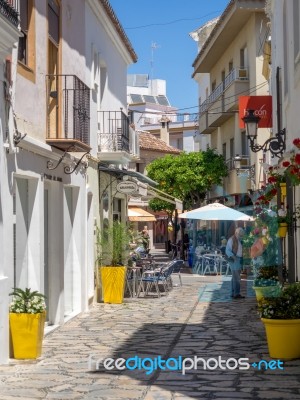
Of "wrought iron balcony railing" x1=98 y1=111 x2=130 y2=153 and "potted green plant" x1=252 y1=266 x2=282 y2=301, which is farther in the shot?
"wrought iron balcony railing" x1=98 y1=111 x2=130 y2=153

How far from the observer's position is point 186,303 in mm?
18141

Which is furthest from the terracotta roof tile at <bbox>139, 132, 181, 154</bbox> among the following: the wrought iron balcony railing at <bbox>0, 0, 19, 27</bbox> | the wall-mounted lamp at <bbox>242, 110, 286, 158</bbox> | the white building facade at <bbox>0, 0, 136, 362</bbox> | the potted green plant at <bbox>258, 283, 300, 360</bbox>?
the wrought iron balcony railing at <bbox>0, 0, 19, 27</bbox>

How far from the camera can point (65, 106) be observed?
1353cm

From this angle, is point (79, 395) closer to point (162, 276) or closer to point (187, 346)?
point (187, 346)

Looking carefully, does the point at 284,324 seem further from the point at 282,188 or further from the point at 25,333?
the point at 282,188

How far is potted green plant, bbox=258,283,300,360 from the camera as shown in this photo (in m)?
9.80

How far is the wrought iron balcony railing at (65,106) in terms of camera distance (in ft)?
43.7

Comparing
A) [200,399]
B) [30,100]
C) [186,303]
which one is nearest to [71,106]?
[30,100]

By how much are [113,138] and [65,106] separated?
5.60 m

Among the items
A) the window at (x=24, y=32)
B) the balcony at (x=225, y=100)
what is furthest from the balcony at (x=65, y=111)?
the balcony at (x=225, y=100)

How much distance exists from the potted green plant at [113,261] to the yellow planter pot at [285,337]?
805cm

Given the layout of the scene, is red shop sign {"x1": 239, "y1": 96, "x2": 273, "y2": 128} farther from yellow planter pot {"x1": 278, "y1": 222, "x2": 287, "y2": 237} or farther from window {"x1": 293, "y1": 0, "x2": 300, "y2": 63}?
yellow planter pot {"x1": 278, "y1": 222, "x2": 287, "y2": 237}

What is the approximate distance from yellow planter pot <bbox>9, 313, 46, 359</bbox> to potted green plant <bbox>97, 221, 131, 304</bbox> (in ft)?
24.3

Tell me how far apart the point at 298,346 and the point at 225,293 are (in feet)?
34.5
